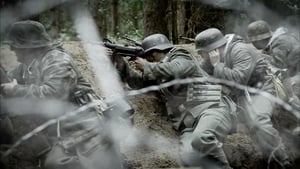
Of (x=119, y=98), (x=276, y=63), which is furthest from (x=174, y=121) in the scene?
(x=276, y=63)

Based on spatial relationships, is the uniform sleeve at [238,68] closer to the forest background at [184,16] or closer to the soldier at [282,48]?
the soldier at [282,48]

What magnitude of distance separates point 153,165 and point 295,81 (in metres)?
1.59

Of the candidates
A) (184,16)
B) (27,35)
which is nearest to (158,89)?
(184,16)

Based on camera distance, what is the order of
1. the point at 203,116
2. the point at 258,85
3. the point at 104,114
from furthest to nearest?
the point at 258,85 → the point at 203,116 → the point at 104,114

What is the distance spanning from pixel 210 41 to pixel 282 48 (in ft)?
2.46

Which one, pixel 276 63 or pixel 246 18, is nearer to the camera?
pixel 276 63

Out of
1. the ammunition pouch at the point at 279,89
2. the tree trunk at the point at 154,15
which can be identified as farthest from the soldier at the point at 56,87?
the tree trunk at the point at 154,15

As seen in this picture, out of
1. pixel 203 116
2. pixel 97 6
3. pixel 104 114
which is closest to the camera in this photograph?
pixel 104 114

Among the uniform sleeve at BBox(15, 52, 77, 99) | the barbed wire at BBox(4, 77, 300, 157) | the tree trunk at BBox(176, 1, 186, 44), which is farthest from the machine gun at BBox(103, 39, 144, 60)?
the tree trunk at BBox(176, 1, 186, 44)

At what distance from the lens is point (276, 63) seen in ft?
17.9

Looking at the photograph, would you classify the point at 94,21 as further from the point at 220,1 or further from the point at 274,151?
the point at 274,151

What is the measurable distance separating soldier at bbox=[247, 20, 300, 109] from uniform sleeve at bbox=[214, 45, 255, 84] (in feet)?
1.39

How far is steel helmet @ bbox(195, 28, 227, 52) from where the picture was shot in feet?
16.8

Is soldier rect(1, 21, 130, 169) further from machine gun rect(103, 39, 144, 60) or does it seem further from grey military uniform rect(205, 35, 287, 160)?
grey military uniform rect(205, 35, 287, 160)
